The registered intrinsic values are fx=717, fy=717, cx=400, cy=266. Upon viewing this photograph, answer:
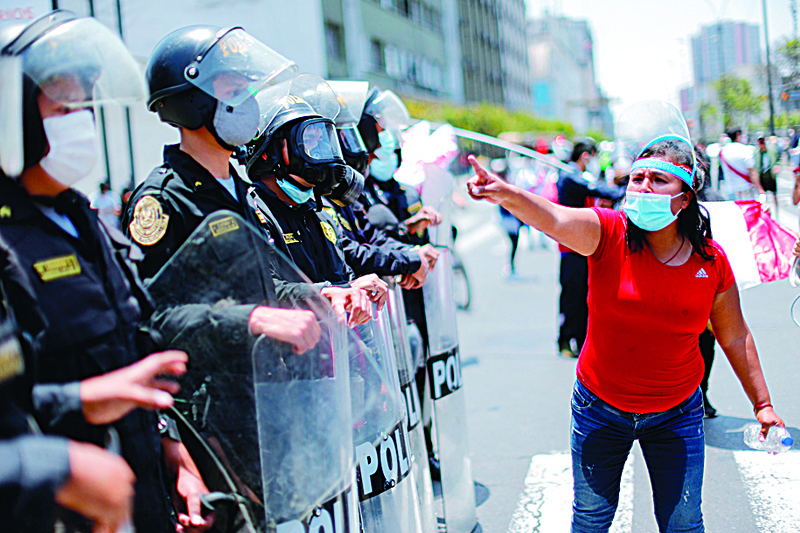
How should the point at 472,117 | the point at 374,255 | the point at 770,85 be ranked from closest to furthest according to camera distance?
the point at 374,255
the point at 770,85
the point at 472,117

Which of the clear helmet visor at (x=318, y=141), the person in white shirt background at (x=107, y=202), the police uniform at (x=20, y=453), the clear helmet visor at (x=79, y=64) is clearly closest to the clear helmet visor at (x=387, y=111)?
the clear helmet visor at (x=318, y=141)

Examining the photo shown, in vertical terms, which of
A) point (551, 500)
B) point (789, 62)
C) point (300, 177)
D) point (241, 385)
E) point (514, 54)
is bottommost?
point (551, 500)

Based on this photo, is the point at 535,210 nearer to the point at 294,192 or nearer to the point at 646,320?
the point at 646,320

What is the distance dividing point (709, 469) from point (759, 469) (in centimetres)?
27

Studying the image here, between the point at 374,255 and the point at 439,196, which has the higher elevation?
the point at 439,196

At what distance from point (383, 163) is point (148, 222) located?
8.46 feet

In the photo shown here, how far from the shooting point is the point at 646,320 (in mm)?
2482

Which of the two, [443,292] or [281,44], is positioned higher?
[281,44]

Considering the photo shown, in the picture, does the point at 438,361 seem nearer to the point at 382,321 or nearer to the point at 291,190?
the point at 382,321

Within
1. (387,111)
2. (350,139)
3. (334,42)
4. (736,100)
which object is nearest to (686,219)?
(350,139)

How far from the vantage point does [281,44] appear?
2383 centimetres

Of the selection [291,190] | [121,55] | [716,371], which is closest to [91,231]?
[121,55]

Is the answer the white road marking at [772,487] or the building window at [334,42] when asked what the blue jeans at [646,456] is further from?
the building window at [334,42]

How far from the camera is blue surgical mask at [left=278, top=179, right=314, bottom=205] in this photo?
2.66 metres
